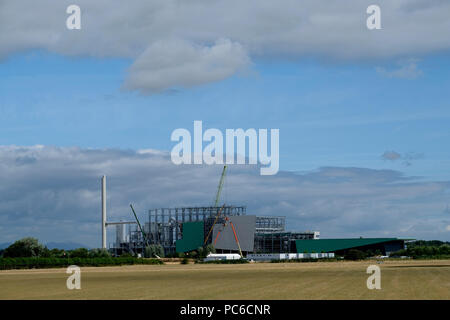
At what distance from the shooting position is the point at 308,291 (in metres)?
55.3

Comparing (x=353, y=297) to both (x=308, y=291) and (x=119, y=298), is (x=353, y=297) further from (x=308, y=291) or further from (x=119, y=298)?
(x=119, y=298)

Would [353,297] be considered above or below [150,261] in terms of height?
above

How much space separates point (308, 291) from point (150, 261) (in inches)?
5784
